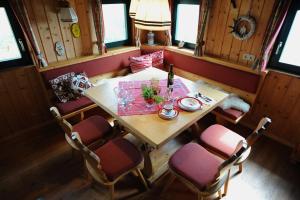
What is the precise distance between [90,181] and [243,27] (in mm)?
2626

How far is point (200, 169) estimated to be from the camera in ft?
5.24

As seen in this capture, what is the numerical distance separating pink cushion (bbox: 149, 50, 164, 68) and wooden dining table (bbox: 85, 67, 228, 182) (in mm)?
777

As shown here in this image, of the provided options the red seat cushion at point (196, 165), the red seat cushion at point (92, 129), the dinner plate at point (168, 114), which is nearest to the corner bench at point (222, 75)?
the red seat cushion at point (196, 165)

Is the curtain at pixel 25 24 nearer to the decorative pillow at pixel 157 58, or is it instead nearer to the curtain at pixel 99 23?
the curtain at pixel 99 23

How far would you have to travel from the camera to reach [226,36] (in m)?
2.69

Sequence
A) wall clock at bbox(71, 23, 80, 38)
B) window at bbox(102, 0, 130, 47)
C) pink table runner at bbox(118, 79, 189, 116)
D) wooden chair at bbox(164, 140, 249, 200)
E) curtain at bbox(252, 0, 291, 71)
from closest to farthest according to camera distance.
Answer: wooden chair at bbox(164, 140, 249, 200) → pink table runner at bbox(118, 79, 189, 116) → curtain at bbox(252, 0, 291, 71) → wall clock at bbox(71, 23, 80, 38) → window at bbox(102, 0, 130, 47)

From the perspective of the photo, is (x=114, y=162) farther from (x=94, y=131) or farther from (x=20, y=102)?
(x=20, y=102)

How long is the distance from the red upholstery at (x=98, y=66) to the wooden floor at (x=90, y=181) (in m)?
1.00

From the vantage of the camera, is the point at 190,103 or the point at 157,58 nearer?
the point at 190,103

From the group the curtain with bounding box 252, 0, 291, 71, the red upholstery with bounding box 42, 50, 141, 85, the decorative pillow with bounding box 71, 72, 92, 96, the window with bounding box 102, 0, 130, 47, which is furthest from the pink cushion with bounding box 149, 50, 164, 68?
the curtain with bounding box 252, 0, 291, 71

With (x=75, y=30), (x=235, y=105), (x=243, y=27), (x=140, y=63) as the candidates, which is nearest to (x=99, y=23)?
(x=75, y=30)

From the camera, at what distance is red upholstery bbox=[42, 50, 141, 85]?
8.46 ft

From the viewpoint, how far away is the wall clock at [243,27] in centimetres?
236

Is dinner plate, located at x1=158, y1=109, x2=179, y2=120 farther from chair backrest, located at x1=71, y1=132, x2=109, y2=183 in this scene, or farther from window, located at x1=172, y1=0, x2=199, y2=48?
window, located at x1=172, y1=0, x2=199, y2=48
